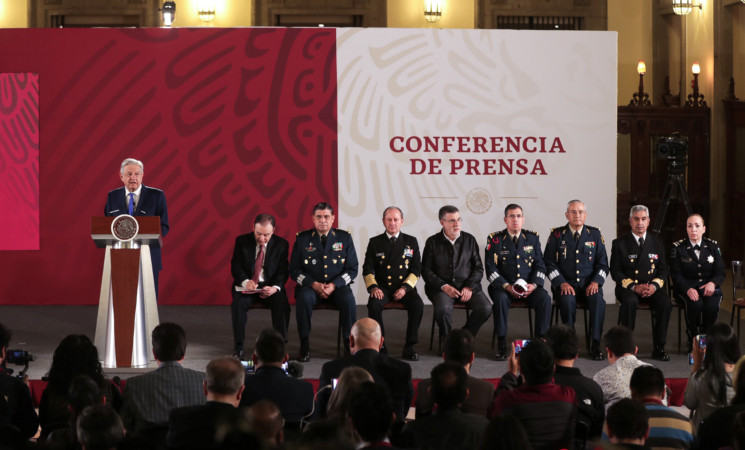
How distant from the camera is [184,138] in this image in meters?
9.23

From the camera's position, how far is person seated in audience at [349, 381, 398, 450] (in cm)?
335

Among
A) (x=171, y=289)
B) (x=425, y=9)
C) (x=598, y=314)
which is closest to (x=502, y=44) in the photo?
(x=598, y=314)

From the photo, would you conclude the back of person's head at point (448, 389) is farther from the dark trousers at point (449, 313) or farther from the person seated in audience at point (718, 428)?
the dark trousers at point (449, 313)

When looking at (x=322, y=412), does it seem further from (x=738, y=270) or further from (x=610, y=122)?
(x=610, y=122)

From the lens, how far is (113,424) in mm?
3352

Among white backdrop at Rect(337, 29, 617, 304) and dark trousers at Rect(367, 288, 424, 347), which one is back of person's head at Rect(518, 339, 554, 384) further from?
white backdrop at Rect(337, 29, 617, 304)

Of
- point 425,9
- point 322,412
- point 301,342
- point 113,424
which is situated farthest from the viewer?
point 425,9

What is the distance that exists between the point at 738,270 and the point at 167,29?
16.1 ft

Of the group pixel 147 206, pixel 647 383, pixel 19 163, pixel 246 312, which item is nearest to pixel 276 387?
pixel 647 383

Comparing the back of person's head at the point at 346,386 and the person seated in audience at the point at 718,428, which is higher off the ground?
the back of person's head at the point at 346,386

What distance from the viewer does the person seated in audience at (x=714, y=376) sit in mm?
4746

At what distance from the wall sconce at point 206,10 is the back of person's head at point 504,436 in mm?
11277

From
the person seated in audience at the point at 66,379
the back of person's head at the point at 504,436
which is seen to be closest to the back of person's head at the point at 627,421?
the back of person's head at the point at 504,436

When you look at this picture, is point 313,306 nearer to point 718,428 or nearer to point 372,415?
point 718,428
